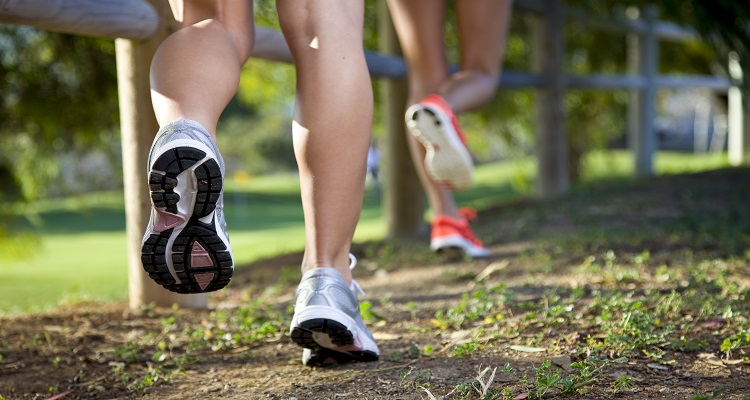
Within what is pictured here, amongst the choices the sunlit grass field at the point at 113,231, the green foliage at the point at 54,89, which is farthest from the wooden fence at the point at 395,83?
the green foliage at the point at 54,89

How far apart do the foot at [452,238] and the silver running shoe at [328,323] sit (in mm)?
1102

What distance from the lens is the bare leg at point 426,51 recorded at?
250 centimetres

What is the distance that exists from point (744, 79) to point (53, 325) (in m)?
2.60

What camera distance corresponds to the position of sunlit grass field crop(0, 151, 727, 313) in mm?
4184

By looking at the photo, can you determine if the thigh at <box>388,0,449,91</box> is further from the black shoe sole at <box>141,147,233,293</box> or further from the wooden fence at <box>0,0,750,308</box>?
the black shoe sole at <box>141,147,233,293</box>

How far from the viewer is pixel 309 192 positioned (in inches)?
53.8

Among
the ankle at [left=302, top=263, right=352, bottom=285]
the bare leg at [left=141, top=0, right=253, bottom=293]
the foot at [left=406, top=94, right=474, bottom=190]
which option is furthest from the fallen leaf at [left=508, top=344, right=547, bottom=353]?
the foot at [left=406, top=94, right=474, bottom=190]

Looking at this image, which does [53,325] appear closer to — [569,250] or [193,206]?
[193,206]

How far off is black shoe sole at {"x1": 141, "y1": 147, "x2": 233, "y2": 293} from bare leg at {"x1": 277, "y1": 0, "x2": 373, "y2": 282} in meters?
0.22

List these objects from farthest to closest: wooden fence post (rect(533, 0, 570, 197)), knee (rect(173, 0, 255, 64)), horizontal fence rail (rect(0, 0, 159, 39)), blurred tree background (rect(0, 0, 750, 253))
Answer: wooden fence post (rect(533, 0, 570, 197)), blurred tree background (rect(0, 0, 750, 253)), horizontal fence rail (rect(0, 0, 159, 39)), knee (rect(173, 0, 255, 64))

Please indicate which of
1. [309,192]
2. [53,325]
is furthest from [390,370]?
[53,325]

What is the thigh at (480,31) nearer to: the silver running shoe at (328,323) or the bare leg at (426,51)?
the bare leg at (426,51)

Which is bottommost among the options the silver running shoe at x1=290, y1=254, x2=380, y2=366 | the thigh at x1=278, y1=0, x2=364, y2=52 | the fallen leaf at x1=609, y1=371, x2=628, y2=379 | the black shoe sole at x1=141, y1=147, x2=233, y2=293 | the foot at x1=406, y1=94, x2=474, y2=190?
the fallen leaf at x1=609, y1=371, x2=628, y2=379

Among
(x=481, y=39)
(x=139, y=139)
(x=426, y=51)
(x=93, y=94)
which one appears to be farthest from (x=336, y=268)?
(x=93, y=94)
